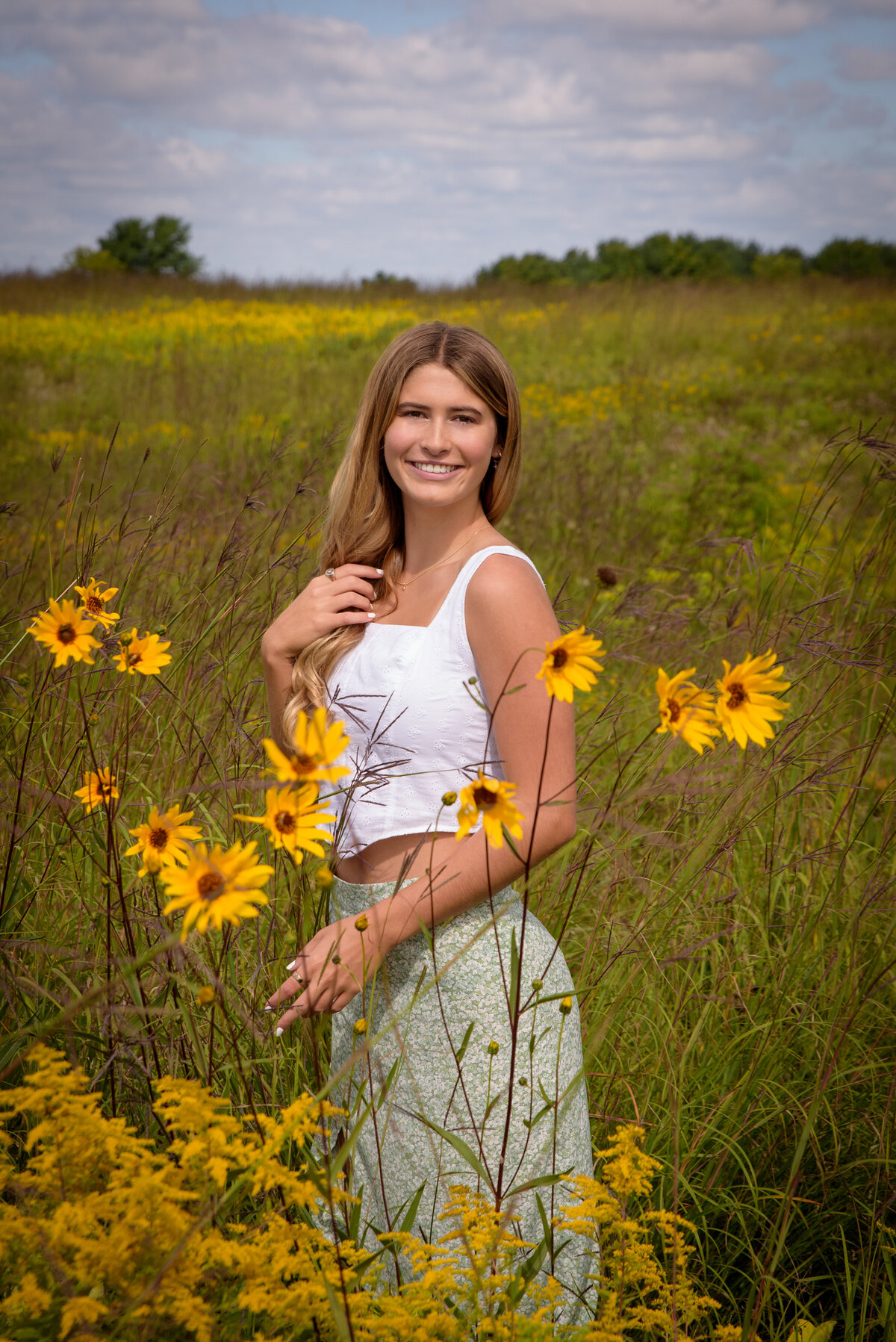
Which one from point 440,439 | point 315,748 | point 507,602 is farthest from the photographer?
point 440,439

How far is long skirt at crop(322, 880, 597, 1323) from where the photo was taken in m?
1.28

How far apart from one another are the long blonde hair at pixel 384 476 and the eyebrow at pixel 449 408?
1.0 inches

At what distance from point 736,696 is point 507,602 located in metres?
0.60

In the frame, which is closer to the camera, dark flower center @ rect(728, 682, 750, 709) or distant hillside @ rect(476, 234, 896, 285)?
dark flower center @ rect(728, 682, 750, 709)

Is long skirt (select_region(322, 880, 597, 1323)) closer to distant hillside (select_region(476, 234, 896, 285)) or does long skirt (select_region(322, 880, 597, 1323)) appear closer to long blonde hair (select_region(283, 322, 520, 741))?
long blonde hair (select_region(283, 322, 520, 741))

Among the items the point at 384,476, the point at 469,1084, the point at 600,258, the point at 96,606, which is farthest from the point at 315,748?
the point at 600,258

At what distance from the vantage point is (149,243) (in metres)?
31.2

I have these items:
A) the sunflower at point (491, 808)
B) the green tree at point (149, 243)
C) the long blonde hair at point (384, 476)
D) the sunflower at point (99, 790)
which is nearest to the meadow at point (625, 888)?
the sunflower at point (99, 790)

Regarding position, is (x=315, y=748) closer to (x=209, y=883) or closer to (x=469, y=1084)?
(x=209, y=883)

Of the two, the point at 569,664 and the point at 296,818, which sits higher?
the point at 569,664

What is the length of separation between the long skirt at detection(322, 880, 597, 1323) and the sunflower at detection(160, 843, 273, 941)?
1.92 feet

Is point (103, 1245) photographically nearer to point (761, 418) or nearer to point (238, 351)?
point (761, 418)

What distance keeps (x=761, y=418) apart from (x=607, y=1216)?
834 centimetres

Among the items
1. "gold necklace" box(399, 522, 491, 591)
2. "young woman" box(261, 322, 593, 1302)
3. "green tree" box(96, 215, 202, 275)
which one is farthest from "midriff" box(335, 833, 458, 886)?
"green tree" box(96, 215, 202, 275)
